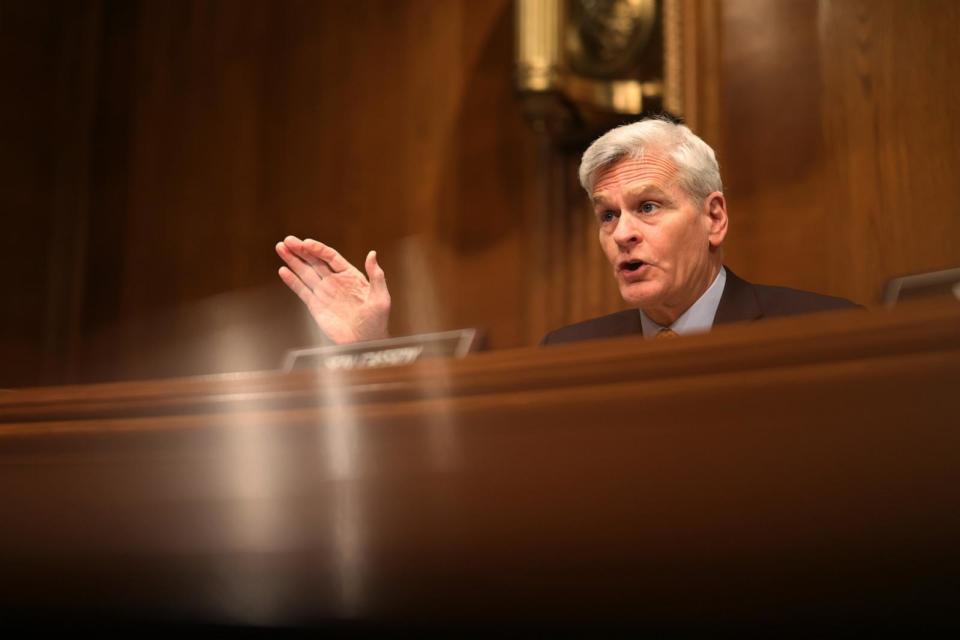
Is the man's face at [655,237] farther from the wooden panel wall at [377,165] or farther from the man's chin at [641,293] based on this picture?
the wooden panel wall at [377,165]

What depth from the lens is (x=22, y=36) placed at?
14.1ft

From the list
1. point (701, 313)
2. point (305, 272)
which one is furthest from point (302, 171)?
point (701, 313)

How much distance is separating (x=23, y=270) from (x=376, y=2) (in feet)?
6.38

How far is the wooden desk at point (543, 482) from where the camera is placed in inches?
17.9

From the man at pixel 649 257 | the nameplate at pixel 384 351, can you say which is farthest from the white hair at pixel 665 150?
the nameplate at pixel 384 351

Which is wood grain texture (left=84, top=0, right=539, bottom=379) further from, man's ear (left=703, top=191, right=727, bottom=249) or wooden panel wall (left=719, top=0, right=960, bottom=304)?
man's ear (left=703, top=191, right=727, bottom=249)

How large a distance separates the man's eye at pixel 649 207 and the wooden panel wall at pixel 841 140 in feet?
2.50

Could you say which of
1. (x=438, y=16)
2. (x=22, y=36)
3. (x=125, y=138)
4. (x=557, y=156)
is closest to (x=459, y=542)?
(x=557, y=156)

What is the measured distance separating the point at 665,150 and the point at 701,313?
0.35m

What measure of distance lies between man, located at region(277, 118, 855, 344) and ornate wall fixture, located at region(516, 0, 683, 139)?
733 mm

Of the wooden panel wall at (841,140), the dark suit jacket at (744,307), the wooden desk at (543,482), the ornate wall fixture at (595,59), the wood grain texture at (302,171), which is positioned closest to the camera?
the wooden desk at (543,482)

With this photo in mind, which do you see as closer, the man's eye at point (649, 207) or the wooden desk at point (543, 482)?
the wooden desk at point (543, 482)

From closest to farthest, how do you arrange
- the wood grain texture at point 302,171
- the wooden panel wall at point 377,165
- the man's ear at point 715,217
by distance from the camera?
1. the man's ear at point 715,217
2. the wooden panel wall at point 377,165
3. the wood grain texture at point 302,171

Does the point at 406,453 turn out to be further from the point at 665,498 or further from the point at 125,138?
the point at 125,138
